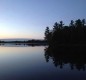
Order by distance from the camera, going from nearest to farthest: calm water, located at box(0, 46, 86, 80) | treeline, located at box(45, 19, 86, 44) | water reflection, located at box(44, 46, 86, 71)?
calm water, located at box(0, 46, 86, 80) → water reflection, located at box(44, 46, 86, 71) → treeline, located at box(45, 19, 86, 44)

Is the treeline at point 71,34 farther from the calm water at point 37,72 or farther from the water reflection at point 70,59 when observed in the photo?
the calm water at point 37,72

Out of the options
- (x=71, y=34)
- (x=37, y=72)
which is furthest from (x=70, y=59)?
(x=71, y=34)

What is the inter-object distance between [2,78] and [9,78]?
48cm

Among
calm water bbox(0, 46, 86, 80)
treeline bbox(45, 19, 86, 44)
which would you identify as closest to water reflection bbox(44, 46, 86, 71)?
calm water bbox(0, 46, 86, 80)

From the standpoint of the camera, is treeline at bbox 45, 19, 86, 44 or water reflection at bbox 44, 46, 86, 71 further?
treeline at bbox 45, 19, 86, 44

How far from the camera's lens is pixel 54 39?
83062 mm

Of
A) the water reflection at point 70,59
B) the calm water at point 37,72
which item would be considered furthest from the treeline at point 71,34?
the calm water at point 37,72

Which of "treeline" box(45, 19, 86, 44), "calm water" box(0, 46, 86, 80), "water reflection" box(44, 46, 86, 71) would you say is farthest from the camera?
"treeline" box(45, 19, 86, 44)

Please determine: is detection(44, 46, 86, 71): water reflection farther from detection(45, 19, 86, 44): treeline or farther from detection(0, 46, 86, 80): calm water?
detection(45, 19, 86, 44): treeline

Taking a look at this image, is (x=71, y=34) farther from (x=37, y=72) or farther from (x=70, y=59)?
(x=37, y=72)

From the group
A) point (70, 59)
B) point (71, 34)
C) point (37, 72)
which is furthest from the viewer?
point (71, 34)

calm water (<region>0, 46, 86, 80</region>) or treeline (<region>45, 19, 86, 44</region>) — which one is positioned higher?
treeline (<region>45, 19, 86, 44</region>)

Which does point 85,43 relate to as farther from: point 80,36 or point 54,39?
point 54,39

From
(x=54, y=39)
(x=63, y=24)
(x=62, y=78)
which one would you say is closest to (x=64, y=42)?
(x=54, y=39)
